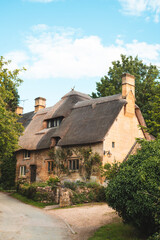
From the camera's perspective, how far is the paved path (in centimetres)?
1065

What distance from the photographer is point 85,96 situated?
33094 millimetres

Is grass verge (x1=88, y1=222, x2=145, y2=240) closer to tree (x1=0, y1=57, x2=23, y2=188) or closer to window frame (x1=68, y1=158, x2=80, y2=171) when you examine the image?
tree (x1=0, y1=57, x2=23, y2=188)

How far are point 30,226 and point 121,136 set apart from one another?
14.4 metres

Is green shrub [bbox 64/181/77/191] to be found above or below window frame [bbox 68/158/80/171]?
below

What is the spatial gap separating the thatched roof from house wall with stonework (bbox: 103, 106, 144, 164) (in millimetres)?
790

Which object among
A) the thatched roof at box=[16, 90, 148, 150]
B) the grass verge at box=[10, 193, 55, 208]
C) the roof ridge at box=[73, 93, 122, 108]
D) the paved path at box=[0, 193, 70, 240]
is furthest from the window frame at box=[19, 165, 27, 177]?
the paved path at box=[0, 193, 70, 240]

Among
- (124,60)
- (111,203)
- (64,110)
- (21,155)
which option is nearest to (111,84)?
(124,60)

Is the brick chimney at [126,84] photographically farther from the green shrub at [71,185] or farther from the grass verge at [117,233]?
the grass verge at [117,233]

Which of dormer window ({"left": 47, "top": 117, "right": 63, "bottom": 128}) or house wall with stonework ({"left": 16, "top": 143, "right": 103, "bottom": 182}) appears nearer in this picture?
house wall with stonework ({"left": 16, "top": 143, "right": 103, "bottom": 182})

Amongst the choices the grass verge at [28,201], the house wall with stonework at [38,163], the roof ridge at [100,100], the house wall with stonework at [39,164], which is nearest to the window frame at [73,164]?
the house wall with stonework at [39,164]

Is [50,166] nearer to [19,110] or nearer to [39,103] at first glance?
[39,103]

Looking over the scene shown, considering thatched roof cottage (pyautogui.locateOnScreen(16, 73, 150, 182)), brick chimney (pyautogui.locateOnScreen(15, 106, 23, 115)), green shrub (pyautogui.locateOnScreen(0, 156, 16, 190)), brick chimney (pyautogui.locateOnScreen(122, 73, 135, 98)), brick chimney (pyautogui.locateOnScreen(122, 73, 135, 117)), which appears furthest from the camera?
brick chimney (pyautogui.locateOnScreen(15, 106, 23, 115))

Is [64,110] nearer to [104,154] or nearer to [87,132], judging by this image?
[87,132]

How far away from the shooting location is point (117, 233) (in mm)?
10547
